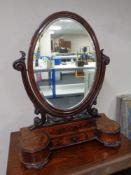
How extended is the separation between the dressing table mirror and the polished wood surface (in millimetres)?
39

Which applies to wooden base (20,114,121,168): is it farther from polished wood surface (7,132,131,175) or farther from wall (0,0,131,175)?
wall (0,0,131,175)

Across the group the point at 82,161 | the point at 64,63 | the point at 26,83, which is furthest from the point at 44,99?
the point at 82,161

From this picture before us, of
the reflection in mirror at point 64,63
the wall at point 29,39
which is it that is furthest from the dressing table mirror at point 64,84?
the wall at point 29,39

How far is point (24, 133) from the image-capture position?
101 centimetres

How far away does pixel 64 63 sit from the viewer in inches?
43.4

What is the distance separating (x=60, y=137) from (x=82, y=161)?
19 centimetres

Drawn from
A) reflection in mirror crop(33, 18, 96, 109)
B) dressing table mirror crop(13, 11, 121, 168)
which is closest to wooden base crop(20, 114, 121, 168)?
dressing table mirror crop(13, 11, 121, 168)

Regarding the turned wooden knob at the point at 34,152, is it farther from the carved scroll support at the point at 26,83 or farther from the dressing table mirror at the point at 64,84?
the carved scroll support at the point at 26,83

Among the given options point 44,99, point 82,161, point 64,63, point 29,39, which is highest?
point 29,39

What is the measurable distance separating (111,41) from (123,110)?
1.98 ft

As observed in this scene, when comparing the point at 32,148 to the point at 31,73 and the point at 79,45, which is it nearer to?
the point at 31,73

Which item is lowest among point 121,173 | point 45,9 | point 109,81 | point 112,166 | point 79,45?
point 121,173

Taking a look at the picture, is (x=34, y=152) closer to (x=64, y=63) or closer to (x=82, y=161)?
(x=82, y=161)

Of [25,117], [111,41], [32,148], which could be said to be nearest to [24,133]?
[32,148]
